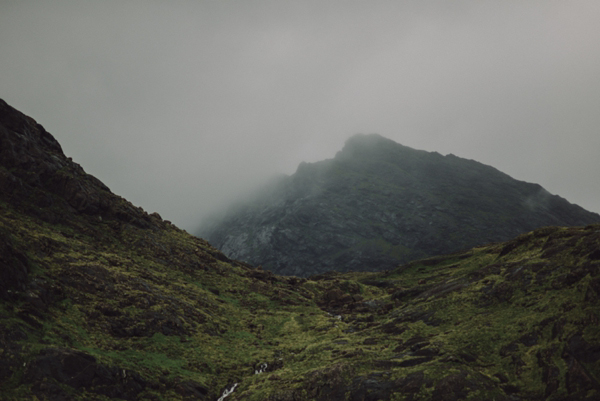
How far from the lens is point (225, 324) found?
5372 cm

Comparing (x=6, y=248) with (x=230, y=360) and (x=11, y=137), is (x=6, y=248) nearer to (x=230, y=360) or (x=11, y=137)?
(x=230, y=360)

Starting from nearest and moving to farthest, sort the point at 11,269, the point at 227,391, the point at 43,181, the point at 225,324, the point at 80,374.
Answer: the point at 80,374, the point at 11,269, the point at 227,391, the point at 225,324, the point at 43,181

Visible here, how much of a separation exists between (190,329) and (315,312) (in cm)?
3062

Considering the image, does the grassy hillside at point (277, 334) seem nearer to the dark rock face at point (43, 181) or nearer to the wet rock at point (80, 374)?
the wet rock at point (80, 374)

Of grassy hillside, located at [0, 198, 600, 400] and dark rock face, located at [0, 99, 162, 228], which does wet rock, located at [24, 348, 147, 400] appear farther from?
dark rock face, located at [0, 99, 162, 228]

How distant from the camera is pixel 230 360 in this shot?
4275cm

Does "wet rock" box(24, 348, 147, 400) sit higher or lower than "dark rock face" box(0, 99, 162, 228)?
lower

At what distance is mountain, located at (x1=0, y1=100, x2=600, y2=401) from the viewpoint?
25.8 meters

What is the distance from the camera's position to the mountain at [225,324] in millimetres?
25750

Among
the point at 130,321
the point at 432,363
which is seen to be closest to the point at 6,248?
the point at 130,321

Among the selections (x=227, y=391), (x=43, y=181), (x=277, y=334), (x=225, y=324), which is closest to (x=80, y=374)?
(x=227, y=391)

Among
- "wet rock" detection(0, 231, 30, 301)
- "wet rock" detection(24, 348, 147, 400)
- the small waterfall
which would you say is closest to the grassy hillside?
"wet rock" detection(24, 348, 147, 400)

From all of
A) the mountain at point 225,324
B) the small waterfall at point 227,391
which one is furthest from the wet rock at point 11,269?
the small waterfall at point 227,391

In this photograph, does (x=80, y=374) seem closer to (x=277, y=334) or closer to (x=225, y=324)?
(x=225, y=324)
